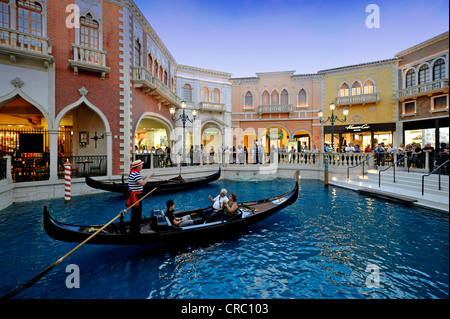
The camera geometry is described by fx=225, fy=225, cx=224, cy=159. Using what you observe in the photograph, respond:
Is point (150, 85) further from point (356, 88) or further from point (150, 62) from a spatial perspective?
point (356, 88)

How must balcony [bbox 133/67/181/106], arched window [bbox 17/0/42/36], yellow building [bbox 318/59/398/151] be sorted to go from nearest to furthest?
1. arched window [bbox 17/0/42/36]
2. balcony [bbox 133/67/181/106]
3. yellow building [bbox 318/59/398/151]

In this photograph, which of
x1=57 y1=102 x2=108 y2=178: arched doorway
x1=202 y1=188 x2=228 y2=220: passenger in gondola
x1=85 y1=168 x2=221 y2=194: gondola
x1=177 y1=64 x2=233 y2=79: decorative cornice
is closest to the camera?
x1=202 y1=188 x2=228 y2=220: passenger in gondola

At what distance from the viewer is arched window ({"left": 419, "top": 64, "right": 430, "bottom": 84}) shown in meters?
13.2

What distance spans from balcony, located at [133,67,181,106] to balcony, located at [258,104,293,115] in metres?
7.71

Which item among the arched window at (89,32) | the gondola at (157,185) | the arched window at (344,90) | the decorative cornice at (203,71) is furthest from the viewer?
the arched window at (344,90)

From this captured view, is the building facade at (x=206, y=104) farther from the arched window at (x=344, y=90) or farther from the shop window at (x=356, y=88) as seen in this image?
the shop window at (x=356, y=88)

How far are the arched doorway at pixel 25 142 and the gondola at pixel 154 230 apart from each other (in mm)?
6167

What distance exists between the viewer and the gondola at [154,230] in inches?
140

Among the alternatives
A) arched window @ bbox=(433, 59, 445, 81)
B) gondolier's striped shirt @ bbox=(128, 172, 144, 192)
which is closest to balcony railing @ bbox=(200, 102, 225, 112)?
arched window @ bbox=(433, 59, 445, 81)

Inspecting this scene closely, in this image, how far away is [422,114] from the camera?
537 inches

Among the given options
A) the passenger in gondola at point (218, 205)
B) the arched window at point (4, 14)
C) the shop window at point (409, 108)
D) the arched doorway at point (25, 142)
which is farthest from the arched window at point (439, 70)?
the arched window at point (4, 14)

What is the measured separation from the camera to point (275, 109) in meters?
17.8

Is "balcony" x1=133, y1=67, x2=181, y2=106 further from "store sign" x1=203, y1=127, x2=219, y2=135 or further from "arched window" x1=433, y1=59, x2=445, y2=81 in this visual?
"arched window" x1=433, y1=59, x2=445, y2=81
